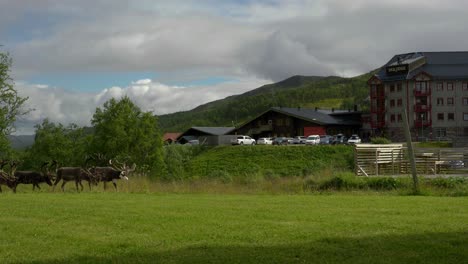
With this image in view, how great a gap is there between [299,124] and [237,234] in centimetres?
9970

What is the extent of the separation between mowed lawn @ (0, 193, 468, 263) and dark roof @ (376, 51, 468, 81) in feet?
300

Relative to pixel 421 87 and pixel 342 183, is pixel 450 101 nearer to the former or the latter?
pixel 421 87

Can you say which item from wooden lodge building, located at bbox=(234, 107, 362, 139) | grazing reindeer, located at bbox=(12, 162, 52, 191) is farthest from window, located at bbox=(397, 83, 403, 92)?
grazing reindeer, located at bbox=(12, 162, 52, 191)

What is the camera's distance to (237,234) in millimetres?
11156

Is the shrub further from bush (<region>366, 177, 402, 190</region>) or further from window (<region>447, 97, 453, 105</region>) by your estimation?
window (<region>447, 97, 453, 105</region>)

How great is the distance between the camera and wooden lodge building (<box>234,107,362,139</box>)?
10794cm

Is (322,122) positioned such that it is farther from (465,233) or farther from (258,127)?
(465,233)

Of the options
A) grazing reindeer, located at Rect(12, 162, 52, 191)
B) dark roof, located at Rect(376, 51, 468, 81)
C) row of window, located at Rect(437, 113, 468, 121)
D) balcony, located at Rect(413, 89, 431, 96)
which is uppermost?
dark roof, located at Rect(376, 51, 468, 81)

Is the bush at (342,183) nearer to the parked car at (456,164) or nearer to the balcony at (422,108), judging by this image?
the parked car at (456,164)

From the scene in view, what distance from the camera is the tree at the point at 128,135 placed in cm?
6078

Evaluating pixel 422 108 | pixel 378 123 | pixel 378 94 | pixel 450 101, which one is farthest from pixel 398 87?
pixel 450 101

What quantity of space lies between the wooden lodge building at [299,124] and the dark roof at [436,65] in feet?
36.1

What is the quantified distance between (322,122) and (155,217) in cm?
9429

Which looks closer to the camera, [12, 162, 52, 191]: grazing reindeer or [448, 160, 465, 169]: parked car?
[12, 162, 52, 191]: grazing reindeer
